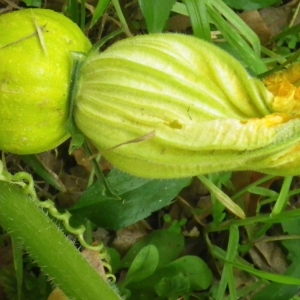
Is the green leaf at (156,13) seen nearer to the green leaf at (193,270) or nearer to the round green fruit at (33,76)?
the round green fruit at (33,76)

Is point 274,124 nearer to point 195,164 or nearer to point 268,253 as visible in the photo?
point 195,164

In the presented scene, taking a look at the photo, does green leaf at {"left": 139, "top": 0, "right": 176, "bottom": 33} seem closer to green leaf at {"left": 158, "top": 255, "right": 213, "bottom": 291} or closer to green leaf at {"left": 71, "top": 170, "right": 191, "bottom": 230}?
green leaf at {"left": 71, "top": 170, "right": 191, "bottom": 230}

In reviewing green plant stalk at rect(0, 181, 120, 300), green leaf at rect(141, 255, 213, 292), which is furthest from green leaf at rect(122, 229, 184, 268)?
green plant stalk at rect(0, 181, 120, 300)

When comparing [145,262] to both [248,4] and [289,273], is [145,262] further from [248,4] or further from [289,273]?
[248,4]

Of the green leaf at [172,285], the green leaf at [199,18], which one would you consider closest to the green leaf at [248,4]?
the green leaf at [199,18]

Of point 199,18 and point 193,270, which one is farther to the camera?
point 193,270

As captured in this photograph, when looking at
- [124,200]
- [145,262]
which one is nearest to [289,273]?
[145,262]
